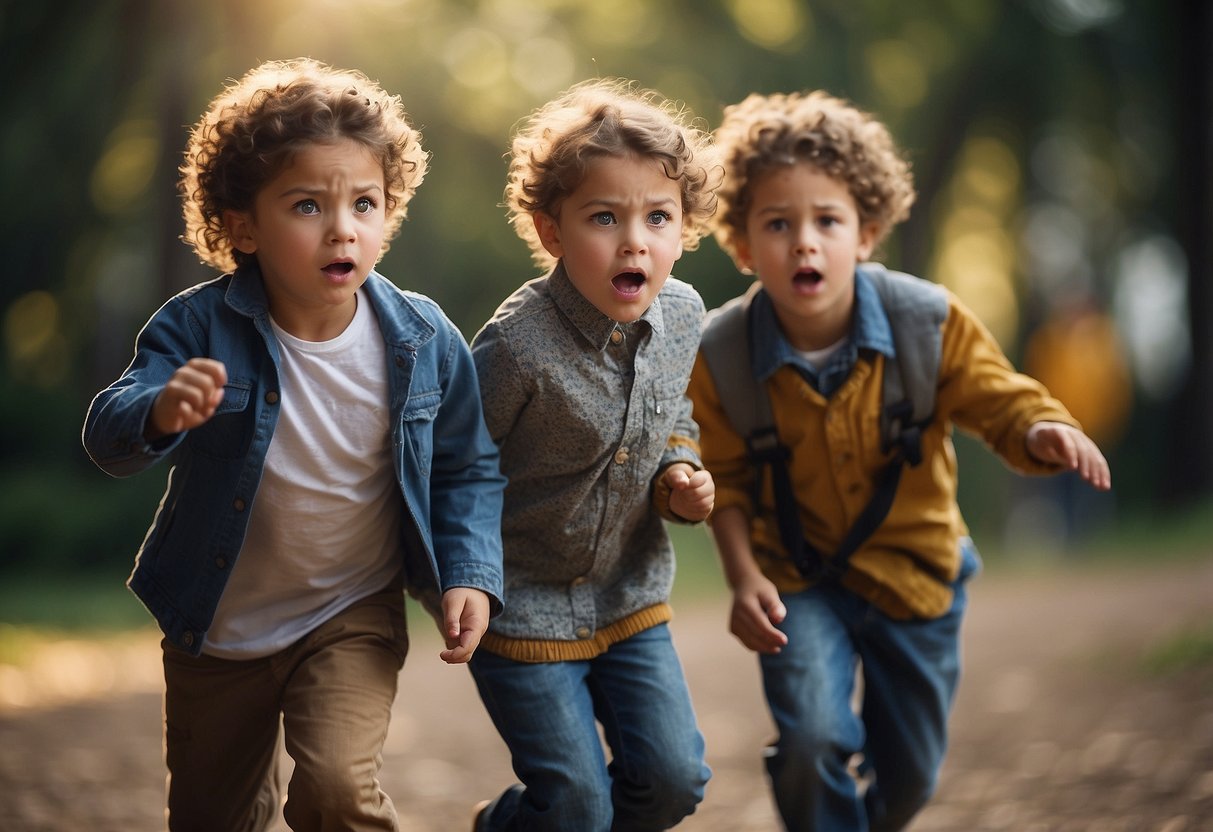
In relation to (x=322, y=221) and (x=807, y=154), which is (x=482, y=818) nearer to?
(x=322, y=221)

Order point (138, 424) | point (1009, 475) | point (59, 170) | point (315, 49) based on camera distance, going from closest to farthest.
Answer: point (138, 424), point (315, 49), point (59, 170), point (1009, 475)

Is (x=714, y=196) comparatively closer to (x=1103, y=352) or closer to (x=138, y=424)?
(x=138, y=424)

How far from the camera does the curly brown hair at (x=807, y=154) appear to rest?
356 cm

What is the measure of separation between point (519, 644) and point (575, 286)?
0.83 m

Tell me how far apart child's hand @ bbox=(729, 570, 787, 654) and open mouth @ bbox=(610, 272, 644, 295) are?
2.74 ft

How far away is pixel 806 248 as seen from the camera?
3.42 metres

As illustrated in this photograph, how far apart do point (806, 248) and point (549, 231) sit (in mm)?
675

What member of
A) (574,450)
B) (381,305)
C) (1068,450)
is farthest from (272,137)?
(1068,450)

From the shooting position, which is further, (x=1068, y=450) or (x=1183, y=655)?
(x=1183, y=655)

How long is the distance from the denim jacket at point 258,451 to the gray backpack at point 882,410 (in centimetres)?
76

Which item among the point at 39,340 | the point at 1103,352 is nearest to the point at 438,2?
the point at 39,340

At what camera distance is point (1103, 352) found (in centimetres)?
1309

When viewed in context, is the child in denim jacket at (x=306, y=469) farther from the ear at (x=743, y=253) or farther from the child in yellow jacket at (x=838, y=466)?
the ear at (x=743, y=253)

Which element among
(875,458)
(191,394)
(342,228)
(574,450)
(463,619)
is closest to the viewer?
(191,394)
